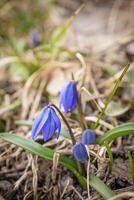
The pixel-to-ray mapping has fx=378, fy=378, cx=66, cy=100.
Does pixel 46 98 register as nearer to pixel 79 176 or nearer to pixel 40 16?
pixel 79 176

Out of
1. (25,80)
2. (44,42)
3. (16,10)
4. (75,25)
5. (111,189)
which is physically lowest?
(111,189)

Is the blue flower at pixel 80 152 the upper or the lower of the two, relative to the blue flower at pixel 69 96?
lower

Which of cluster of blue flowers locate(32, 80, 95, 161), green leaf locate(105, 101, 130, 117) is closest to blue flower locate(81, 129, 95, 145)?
cluster of blue flowers locate(32, 80, 95, 161)

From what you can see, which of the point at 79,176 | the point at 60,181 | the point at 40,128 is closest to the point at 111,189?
the point at 79,176

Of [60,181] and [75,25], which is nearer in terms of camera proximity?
[60,181]

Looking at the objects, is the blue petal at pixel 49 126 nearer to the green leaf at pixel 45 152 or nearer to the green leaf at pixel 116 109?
the green leaf at pixel 45 152

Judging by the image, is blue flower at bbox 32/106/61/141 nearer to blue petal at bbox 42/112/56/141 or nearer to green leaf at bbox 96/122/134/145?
blue petal at bbox 42/112/56/141

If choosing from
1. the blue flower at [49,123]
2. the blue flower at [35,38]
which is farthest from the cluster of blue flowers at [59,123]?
the blue flower at [35,38]
